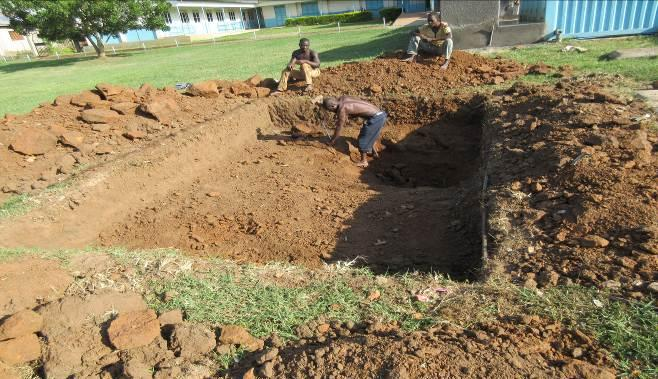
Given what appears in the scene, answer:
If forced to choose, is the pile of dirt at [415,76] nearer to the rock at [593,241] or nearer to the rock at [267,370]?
the rock at [593,241]

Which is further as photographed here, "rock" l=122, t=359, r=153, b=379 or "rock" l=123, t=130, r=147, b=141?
"rock" l=123, t=130, r=147, b=141

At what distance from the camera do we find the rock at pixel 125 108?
6.73 meters

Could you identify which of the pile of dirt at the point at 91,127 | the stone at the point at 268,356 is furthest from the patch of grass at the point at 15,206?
the stone at the point at 268,356

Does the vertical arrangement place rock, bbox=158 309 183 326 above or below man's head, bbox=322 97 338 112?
below

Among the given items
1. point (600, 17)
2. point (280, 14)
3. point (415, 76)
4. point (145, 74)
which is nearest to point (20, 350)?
point (415, 76)

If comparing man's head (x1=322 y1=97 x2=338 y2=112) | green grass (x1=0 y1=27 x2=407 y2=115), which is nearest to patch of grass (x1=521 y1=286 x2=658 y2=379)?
man's head (x1=322 y1=97 x2=338 y2=112)

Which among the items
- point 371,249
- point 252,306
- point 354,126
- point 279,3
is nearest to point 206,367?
point 252,306

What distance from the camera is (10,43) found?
3378 centimetres

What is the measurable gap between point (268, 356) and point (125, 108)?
5944 millimetres

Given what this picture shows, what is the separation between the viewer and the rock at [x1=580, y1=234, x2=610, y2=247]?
113 inches

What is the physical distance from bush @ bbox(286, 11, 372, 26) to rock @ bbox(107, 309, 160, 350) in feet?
110

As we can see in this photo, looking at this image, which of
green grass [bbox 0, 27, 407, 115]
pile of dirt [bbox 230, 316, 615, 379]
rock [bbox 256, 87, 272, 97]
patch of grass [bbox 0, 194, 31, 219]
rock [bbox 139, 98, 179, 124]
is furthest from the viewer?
green grass [bbox 0, 27, 407, 115]

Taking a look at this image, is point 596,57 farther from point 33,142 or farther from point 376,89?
point 33,142

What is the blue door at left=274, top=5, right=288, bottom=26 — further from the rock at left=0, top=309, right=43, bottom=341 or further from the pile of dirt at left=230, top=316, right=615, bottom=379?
the pile of dirt at left=230, top=316, right=615, bottom=379
